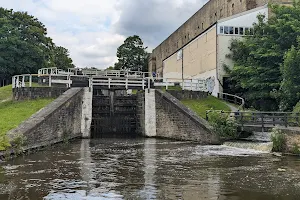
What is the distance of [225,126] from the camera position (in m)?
19.3

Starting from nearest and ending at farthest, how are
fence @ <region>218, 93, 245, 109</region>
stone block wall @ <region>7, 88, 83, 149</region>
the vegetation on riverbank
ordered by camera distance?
1. stone block wall @ <region>7, 88, 83, 149</region>
2. the vegetation on riverbank
3. fence @ <region>218, 93, 245, 109</region>

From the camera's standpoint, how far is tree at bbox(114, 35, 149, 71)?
72.8m

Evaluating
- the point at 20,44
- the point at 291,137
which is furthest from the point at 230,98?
the point at 20,44

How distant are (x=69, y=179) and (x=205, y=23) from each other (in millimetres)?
40762

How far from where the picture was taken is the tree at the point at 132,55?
72.8 m

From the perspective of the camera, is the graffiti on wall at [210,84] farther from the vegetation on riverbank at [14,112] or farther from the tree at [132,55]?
the tree at [132,55]

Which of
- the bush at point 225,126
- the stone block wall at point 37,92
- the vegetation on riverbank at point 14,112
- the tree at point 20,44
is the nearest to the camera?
the vegetation on riverbank at point 14,112

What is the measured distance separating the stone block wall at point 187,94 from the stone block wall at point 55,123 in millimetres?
7339

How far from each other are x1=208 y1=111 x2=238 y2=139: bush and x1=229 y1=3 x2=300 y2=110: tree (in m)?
6.78

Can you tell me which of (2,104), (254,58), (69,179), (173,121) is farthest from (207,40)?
(69,179)

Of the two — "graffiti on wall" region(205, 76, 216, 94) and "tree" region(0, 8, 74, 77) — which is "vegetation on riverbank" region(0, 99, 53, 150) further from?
"tree" region(0, 8, 74, 77)

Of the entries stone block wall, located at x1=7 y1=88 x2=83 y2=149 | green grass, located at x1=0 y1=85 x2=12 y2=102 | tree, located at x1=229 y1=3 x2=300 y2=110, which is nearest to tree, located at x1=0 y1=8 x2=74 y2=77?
green grass, located at x1=0 y1=85 x2=12 y2=102

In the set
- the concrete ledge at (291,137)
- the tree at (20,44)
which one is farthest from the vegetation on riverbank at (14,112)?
the tree at (20,44)

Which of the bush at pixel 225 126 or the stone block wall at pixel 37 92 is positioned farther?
the stone block wall at pixel 37 92
